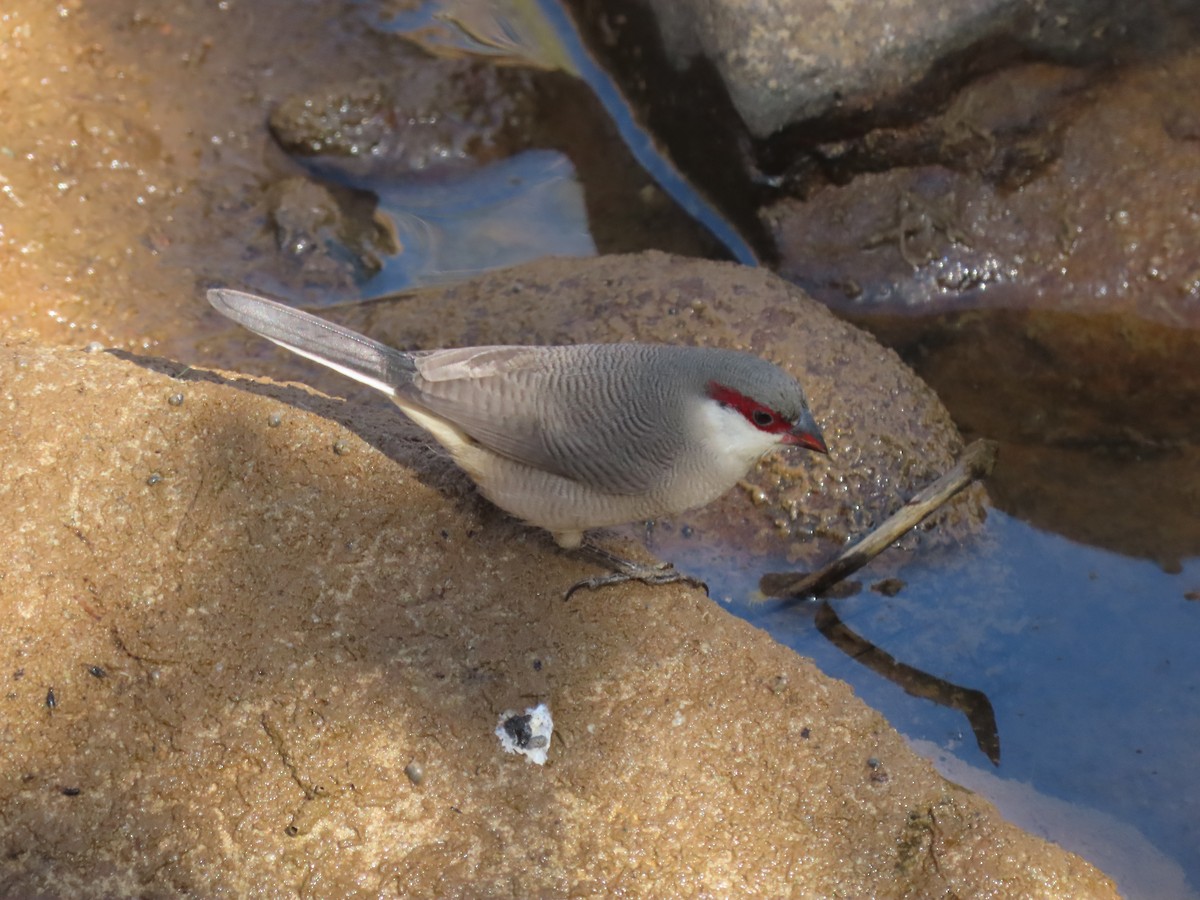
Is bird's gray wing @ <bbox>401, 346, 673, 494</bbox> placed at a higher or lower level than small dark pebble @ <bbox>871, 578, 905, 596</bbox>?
higher

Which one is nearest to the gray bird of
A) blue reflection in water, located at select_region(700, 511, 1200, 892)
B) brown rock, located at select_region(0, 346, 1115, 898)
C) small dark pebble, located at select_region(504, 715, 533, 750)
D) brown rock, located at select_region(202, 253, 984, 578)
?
brown rock, located at select_region(0, 346, 1115, 898)

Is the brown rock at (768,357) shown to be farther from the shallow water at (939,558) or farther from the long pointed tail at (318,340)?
the long pointed tail at (318,340)

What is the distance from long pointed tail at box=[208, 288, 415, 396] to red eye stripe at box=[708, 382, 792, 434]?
3.55 ft

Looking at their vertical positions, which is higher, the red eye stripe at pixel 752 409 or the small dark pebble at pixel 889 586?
the red eye stripe at pixel 752 409

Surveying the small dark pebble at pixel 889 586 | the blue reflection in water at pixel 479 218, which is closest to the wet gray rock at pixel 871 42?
the blue reflection in water at pixel 479 218

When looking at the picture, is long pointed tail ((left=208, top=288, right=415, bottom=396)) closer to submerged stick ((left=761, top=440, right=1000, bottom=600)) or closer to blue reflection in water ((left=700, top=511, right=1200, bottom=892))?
blue reflection in water ((left=700, top=511, right=1200, bottom=892))

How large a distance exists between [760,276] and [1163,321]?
2.20 m

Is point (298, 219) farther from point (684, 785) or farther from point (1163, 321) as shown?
point (1163, 321)

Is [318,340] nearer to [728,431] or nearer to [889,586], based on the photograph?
[728,431]

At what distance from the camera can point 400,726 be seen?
328cm

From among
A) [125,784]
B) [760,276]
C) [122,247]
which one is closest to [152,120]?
[122,247]

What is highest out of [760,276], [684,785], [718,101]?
[718,101]

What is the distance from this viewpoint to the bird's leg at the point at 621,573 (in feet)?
12.5

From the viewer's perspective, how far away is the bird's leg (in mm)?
3812
